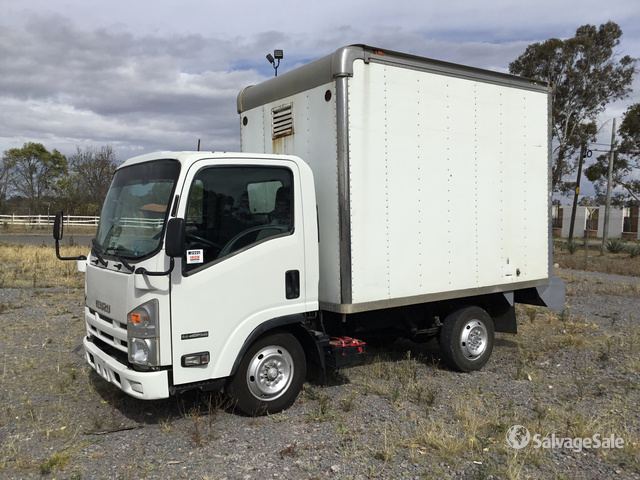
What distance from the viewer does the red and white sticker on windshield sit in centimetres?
451

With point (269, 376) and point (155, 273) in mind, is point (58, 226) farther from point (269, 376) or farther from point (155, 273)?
point (269, 376)

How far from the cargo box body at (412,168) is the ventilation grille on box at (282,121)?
11mm

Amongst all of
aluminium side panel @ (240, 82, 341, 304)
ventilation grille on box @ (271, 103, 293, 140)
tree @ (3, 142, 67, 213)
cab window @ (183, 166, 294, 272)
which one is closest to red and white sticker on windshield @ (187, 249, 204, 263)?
cab window @ (183, 166, 294, 272)

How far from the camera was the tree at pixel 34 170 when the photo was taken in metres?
53.0

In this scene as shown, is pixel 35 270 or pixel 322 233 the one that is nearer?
pixel 322 233

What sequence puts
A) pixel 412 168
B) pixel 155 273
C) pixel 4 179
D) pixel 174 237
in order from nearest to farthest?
pixel 174 237
pixel 155 273
pixel 412 168
pixel 4 179

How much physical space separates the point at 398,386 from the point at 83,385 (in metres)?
3.34

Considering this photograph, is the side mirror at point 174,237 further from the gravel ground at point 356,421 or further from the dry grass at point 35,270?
the dry grass at point 35,270

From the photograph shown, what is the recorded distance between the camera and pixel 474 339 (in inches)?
267

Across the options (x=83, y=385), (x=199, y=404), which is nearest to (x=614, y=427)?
(x=199, y=404)

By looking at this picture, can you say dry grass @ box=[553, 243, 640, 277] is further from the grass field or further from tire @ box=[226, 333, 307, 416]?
tire @ box=[226, 333, 307, 416]

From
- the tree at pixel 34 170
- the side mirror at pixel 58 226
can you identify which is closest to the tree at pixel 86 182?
the tree at pixel 34 170

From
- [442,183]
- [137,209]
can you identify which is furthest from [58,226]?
[442,183]

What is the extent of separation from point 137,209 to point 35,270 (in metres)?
12.9
